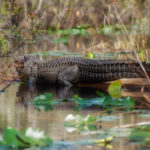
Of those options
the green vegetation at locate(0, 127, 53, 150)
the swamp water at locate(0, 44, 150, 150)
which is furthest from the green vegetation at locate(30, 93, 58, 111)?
the green vegetation at locate(0, 127, 53, 150)

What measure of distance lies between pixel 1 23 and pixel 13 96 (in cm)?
274

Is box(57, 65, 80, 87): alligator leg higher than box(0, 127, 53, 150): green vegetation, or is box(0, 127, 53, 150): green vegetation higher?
box(0, 127, 53, 150): green vegetation

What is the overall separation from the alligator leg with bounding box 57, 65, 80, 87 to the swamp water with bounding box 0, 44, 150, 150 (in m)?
1.08

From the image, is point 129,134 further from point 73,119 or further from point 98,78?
point 98,78

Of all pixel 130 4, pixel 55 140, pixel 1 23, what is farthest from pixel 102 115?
pixel 130 4

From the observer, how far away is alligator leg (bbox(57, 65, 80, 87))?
7.50 metres

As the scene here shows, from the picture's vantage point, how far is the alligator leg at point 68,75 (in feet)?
24.6

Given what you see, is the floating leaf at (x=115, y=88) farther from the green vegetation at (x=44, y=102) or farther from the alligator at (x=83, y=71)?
the green vegetation at (x=44, y=102)

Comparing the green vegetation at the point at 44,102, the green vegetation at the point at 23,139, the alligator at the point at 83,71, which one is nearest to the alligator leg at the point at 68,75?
the alligator at the point at 83,71

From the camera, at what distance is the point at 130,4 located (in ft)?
103

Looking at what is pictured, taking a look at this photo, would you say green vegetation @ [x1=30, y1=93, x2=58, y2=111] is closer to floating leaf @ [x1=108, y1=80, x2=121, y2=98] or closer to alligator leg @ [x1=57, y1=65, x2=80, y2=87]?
floating leaf @ [x1=108, y1=80, x2=121, y2=98]

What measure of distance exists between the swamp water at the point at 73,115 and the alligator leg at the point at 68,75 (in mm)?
1079

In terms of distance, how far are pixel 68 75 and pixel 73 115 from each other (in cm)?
292

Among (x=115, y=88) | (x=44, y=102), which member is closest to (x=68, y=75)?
(x=115, y=88)
